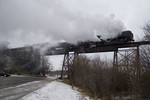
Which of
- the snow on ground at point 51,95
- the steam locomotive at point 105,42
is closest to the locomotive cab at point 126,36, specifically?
the steam locomotive at point 105,42

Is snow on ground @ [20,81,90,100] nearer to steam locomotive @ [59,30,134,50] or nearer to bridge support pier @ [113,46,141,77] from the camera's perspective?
bridge support pier @ [113,46,141,77]

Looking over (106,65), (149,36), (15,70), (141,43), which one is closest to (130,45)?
(141,43)

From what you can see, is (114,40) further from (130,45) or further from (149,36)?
(149,36)

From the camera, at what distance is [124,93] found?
13945mm

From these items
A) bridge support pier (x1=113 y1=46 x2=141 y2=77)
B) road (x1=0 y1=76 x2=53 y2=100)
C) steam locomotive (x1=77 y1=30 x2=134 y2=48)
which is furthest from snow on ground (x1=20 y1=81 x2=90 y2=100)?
steam locomotive (x1=77 y1=30 x2=134 y2=48)

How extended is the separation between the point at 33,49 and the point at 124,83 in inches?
736

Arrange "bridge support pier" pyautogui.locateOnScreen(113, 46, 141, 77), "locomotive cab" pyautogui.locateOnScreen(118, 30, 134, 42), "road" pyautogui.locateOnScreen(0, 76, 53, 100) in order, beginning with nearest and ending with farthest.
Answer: "road" pyautogui.locateOnScreen(0, 76, 53, 100) → "bridge support pier" pyautogui.locateOnScreen(113, 46, 141, 77) → "locomotive cab" pyautogui.locateOnScreen(118, 30, 134, 42)

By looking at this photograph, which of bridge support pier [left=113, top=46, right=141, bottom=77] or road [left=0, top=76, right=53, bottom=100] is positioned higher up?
bridge support pier [left=113, top=46, right=141, bottom=77]

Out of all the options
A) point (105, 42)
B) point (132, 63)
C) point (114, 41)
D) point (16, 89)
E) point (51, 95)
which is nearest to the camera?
point (51, 95)

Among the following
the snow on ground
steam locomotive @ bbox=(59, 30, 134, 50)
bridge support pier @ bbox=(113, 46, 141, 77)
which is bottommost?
the snow on ground

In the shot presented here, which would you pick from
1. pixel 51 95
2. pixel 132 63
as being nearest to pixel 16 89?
pixel 51 95

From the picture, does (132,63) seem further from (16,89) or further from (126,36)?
(16,89)

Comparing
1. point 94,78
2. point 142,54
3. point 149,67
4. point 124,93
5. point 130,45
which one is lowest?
point 124,93

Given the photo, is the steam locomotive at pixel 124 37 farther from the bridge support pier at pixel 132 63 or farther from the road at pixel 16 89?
the road at pixel 16 89
